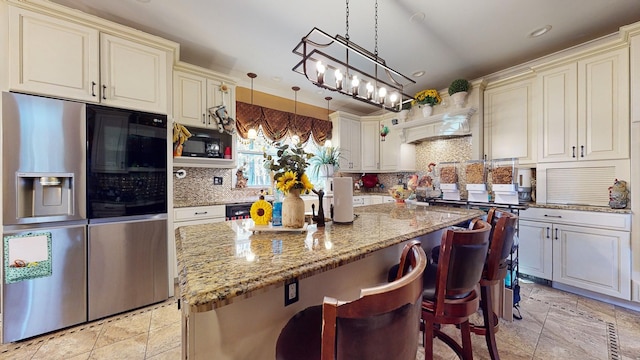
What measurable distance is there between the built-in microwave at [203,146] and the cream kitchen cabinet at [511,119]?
368 centimetres

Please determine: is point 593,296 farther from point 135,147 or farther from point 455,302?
point 135,147

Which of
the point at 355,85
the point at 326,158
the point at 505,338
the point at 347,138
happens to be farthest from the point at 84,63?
the point at 505,338

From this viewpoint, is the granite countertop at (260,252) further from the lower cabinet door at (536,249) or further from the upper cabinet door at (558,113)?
the upper cabinet door at (558,113)

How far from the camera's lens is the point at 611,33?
2529 mm

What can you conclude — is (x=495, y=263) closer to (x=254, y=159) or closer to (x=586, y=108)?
(x=586, y=108)

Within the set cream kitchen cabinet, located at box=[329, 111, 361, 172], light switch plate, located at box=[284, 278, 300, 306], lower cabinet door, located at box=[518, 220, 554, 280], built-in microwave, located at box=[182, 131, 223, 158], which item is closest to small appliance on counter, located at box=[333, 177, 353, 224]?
light switch plate, located at box=[284, 278, 300, 306]

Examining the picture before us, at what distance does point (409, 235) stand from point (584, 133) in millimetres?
2765

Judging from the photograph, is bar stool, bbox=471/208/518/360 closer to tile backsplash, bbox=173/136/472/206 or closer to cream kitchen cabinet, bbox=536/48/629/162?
tile backsplash, bbox=173/136/472/206

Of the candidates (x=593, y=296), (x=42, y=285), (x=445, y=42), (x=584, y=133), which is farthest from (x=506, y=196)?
(x=42, y=285)

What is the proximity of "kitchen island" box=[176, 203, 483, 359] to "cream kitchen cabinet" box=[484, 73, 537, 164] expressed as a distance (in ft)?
8.29

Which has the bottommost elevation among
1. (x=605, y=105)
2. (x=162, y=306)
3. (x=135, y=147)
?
(x=162, y=306)

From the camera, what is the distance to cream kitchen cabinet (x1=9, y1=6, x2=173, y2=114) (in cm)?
182

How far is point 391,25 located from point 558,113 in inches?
83.1

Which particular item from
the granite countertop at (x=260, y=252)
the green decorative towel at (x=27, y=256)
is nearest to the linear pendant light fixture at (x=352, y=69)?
the granite countertop at (x=260, y=252)
